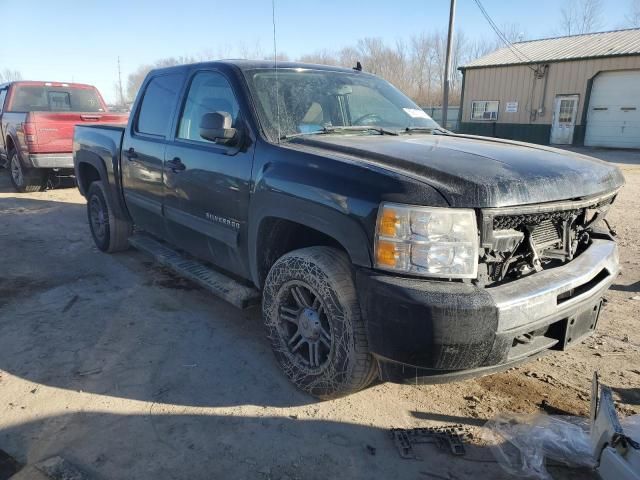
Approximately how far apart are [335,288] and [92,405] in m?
1.57

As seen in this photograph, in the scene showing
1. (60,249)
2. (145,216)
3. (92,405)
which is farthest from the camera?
(60,249)

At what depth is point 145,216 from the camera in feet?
14.8

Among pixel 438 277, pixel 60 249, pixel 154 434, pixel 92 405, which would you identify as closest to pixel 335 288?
pixel 438 277

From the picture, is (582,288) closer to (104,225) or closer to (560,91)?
(104,225)

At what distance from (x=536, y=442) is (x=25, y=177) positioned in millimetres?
9796

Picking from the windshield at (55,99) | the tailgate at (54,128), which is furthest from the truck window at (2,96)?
the tailgate at (54,128)

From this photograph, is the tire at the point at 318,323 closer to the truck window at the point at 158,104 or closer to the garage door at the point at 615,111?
the truck window at the point at 158,104

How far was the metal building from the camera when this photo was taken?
19750 millimetres

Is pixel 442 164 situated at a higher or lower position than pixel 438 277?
higher

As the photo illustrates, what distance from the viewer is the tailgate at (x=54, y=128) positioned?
861cm

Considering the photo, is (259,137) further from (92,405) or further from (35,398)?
(35,398)

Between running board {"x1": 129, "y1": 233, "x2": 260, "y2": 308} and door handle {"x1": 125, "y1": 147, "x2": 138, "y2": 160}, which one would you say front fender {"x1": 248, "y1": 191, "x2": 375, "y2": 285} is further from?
door handle {"x1": 125, "y1": 147, "x2": 138, "y2": 160}

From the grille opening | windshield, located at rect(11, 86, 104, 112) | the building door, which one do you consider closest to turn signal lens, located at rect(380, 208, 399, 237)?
the grille opening

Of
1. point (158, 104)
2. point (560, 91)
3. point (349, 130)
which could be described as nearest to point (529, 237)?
point (349, 130)
